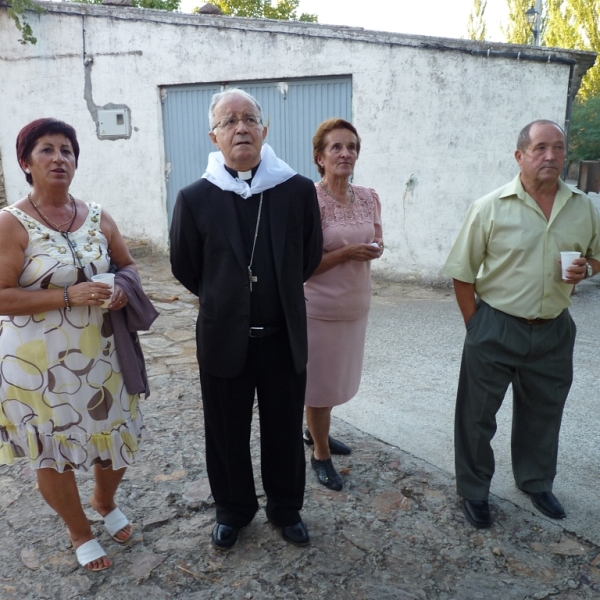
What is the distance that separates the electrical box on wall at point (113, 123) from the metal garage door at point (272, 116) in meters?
0.75

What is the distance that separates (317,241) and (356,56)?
219 inches

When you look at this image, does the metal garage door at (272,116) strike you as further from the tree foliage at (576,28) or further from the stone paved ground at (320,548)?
the tree foliage at (576,28)

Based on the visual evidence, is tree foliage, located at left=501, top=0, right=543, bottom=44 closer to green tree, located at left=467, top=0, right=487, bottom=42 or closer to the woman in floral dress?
green tree, located at left=467, top=0, right=487, bottom=42

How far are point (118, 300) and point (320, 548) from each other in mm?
1465

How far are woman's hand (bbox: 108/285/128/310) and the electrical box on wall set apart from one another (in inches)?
307

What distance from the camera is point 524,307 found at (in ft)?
9.62

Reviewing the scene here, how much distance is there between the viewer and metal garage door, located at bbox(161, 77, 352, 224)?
8.09 m

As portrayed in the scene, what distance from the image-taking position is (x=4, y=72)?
33.7 ft

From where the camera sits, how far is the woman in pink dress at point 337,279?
3230 millimetres

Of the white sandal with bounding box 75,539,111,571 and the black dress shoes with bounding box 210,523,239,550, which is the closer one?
the white sandal with bounding box 75,539,111,571

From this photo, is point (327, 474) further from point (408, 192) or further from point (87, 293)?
point (408, 192)

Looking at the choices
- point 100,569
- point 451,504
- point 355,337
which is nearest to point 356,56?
point 355,337

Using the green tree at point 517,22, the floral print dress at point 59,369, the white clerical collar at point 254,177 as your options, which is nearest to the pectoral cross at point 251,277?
the white clerical collar at point 254,177

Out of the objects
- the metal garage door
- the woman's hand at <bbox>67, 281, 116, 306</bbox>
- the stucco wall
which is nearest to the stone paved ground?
the woman's hand at <bbox>67, 281, 116, 306</bbox>
